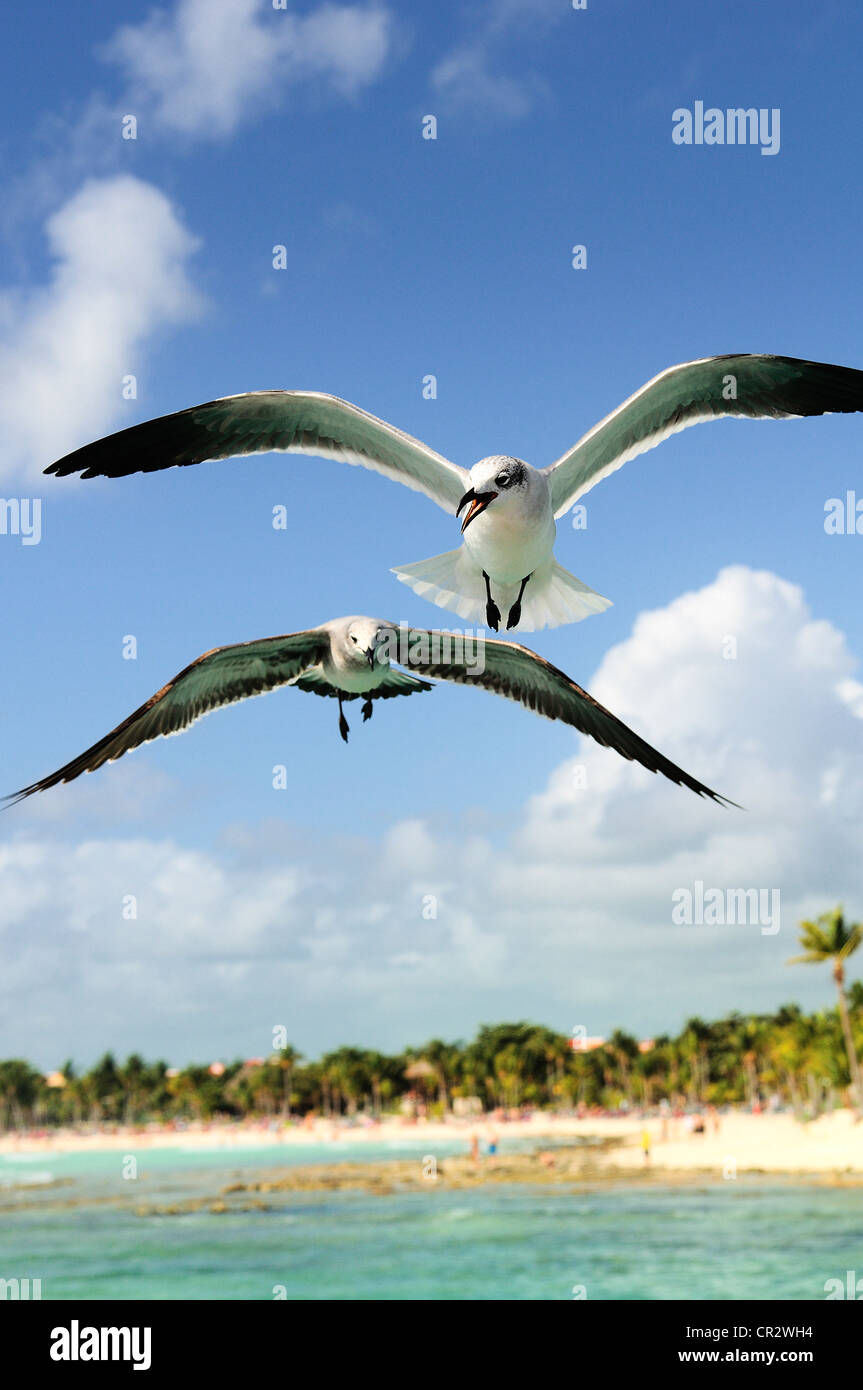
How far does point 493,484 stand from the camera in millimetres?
8000

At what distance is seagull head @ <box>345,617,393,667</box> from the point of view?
795cm

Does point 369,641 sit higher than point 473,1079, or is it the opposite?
point 369,641

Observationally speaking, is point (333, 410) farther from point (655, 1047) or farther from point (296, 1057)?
point (296, 1057)

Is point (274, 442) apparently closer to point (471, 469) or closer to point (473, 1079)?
point (471, 469)

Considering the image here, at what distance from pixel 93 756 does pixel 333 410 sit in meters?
2.95

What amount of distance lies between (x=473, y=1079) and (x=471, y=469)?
81.5 m

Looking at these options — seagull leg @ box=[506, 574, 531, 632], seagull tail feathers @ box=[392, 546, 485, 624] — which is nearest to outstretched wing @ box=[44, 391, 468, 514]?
seagull tail feathers @ box=[392, 546, 485, 624]

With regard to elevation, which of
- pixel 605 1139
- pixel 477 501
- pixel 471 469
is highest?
pixel 471 469

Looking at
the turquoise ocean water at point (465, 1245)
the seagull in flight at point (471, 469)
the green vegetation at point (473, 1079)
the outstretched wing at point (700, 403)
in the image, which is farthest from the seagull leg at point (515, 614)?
the green vegetation at point (473, 1079)

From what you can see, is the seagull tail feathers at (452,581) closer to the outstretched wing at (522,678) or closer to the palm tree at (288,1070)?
the outstretched wing at (522,678)

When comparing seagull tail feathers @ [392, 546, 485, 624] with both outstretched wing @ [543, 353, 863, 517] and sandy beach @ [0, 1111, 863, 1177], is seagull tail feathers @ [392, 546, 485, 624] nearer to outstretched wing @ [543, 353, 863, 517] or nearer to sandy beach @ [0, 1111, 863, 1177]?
outstretched wing @ [543, 353, 863, 517]

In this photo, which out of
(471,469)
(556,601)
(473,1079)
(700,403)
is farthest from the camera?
(473,1079)

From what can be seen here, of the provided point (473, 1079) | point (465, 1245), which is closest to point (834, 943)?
point (465, 1245)

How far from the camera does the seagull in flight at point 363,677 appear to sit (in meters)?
8.00
